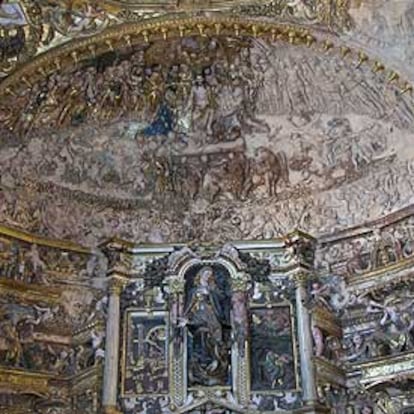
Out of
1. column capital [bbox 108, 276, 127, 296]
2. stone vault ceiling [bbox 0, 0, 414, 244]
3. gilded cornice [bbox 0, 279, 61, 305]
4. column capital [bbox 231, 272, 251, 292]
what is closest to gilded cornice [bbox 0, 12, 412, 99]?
stone vault ceiling [bbox 0, 0, 414, 244]

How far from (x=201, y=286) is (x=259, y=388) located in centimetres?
188

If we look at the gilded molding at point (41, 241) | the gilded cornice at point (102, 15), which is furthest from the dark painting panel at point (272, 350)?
the gilded cornice at point (102, 15)

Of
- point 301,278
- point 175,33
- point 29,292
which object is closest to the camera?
point 29,292

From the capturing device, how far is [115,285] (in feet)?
42.0

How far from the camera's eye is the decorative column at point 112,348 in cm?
1175

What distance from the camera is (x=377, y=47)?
12.1 m

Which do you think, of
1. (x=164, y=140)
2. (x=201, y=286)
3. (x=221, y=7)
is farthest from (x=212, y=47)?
(x=201, y=286)

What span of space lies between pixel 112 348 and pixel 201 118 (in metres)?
4.35

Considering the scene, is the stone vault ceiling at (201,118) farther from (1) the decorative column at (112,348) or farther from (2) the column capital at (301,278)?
(1) the decorative column at (112,348)

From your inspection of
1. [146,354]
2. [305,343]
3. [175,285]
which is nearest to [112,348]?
[146,354]

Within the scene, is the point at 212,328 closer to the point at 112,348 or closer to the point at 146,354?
the point at 146,354

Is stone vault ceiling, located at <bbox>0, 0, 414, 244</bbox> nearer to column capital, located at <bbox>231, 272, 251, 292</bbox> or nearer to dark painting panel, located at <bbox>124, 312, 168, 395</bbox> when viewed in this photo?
column capital, located at <bbox>231, 272, 251, 292</bbox>

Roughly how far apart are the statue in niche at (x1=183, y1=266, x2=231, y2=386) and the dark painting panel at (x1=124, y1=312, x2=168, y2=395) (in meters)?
0.46

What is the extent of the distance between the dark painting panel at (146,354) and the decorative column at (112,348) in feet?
0.64
